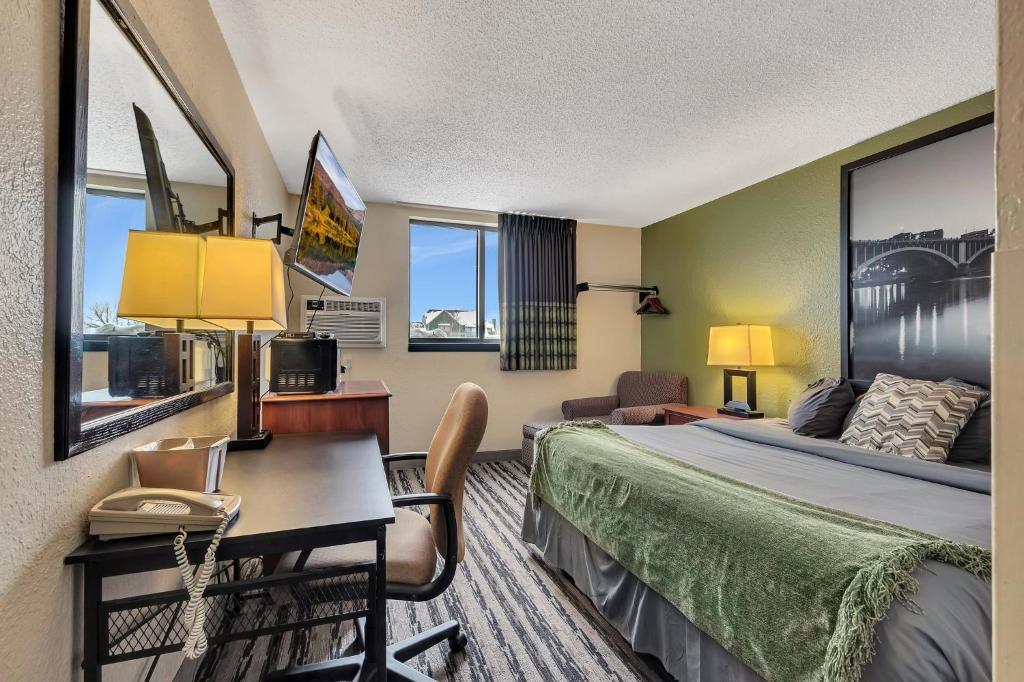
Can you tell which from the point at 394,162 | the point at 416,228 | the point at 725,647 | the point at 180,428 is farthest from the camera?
the point at 416,228

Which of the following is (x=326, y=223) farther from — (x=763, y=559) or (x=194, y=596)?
(x=763, y=559)

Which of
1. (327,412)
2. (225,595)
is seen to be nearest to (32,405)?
(225,595)

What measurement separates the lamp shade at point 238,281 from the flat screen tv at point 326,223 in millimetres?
820

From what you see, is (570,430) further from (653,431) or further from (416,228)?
(416,228)

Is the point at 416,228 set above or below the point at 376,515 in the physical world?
above

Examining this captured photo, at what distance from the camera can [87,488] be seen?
104 cm

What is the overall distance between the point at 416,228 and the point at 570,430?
2.83 metres

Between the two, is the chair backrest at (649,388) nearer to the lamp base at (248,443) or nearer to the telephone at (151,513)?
the lamp base at (248,443)

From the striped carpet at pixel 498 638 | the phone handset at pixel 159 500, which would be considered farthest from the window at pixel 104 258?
the striped carpet at pixel 498 638

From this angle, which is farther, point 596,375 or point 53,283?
point 596,375

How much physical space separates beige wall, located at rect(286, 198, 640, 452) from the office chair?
2696mm

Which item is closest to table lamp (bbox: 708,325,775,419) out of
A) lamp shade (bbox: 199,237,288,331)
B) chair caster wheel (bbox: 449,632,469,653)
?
chair caster wheel (bbox: 449,632,469,653)

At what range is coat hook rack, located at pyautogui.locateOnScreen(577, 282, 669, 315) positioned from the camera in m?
4.80

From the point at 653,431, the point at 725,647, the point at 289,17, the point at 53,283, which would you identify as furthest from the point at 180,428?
the point at 653,431
